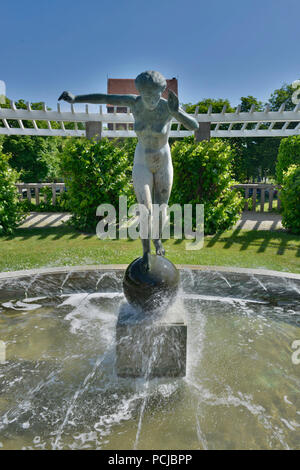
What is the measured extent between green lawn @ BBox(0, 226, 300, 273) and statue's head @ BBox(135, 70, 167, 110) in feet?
14.5

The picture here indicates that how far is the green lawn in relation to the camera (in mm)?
7215

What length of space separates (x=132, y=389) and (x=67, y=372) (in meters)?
0.68

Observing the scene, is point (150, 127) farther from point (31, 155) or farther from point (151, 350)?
A: point (31, 155)

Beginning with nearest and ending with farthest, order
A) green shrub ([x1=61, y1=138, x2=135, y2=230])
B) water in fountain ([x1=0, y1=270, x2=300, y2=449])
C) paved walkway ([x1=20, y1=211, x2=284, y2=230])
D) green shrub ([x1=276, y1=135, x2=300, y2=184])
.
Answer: water in fountain ([x1=0, y1=270, x2=300, y2=449])
green shrub ([x1=61, y1=138, x2=135, y2=230])
paved walkway ([x1=20, y1=211, x2=284, y2=230])
green shrub ([x1=276, y1=135, x2=300, y2=184])

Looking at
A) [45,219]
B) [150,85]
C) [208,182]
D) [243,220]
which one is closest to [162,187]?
[150,85]

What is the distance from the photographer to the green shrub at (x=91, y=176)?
420 inches

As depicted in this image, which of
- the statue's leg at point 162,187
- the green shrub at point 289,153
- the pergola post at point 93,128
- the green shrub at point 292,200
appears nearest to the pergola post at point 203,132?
the green shrub at point 292,200

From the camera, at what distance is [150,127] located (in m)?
3.54

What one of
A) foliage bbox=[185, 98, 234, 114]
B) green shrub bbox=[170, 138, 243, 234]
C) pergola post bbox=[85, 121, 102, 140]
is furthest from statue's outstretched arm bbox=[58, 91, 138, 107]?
foliage bbox=[185, 98, 234, 114]

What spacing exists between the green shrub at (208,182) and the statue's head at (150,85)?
729 cm

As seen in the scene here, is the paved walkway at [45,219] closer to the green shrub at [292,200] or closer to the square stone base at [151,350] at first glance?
the green shrub at [292,200]

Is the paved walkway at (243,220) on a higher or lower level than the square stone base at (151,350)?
higher

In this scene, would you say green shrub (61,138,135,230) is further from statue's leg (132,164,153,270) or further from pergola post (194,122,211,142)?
statue's leg (132,164,153,270)
